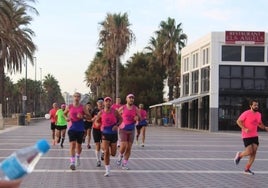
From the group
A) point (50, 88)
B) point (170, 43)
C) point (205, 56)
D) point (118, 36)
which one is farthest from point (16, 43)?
point (50, 88)

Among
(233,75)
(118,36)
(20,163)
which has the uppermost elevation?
(118,36)

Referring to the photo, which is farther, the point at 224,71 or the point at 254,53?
the point at 224,71

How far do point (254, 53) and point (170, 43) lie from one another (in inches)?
734

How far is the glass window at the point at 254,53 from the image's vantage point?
134 ft

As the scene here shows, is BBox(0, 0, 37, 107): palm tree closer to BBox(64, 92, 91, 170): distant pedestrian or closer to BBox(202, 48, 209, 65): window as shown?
BBox(202, 48, 209, 65): window

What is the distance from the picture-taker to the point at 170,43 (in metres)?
58.7

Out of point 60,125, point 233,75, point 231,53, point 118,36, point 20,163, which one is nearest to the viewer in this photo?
point 20,163

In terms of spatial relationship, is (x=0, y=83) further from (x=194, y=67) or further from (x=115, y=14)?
(x=194, y=67)

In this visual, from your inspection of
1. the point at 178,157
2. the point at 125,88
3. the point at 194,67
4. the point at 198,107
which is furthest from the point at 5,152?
the point at 125,88

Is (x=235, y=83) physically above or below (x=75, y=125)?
above

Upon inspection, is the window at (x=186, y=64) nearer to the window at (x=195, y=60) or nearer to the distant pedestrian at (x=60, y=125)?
the window at (x=195, y=60)

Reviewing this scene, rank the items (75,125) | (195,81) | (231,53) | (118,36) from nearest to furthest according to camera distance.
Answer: (75,125) → (231,53) → (195,81) → (118,36)

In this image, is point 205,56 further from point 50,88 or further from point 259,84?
point 50,88

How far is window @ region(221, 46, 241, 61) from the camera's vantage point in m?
40.8
